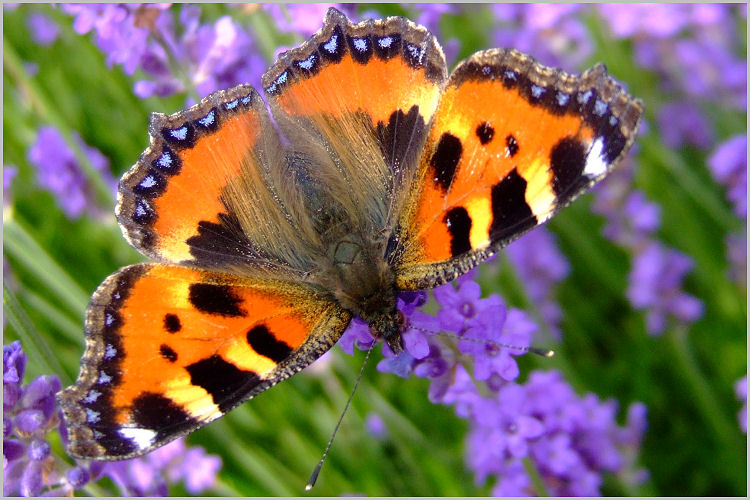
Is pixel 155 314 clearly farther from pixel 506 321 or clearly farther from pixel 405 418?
pixel 405 418

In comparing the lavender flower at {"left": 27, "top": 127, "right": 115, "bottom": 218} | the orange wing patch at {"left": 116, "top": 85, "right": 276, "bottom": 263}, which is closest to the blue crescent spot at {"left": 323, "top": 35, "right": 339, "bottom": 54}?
the orange wing patch at {"left": 116, "top": 85, "right": 276, "bottom": 263}

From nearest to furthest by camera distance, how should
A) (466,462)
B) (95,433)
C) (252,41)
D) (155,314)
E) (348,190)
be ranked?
(95,433), (155,314), (348,190), (466,462), (252,41)

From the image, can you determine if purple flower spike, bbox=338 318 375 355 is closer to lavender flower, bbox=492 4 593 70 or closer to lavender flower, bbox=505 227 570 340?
lavender flower, bbox=505 227 570 340

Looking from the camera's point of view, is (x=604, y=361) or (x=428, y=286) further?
(x=604, y=361)

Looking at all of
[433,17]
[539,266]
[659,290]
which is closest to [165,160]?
[433,17]

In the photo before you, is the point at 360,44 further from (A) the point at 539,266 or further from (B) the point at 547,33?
(B) the point at 547,33

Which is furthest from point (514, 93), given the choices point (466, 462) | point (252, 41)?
point (252, 41)

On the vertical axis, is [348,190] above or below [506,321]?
above

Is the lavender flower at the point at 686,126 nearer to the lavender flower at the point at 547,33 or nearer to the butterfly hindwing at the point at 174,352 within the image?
the lavender flower at the point at 547,33
